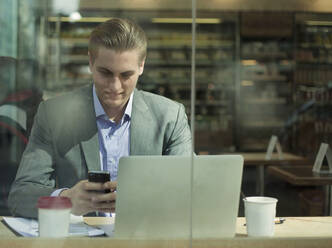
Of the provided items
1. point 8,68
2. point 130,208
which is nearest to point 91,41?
point 8,68

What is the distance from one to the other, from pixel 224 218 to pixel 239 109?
16.1 feet

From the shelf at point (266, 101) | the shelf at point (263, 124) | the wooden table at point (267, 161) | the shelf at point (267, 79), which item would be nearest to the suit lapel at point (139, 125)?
the wooden table at point (267, 161)

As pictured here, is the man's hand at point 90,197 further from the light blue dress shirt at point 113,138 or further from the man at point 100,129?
the light blue dress shirt at point 113,138

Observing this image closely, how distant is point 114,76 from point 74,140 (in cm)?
32

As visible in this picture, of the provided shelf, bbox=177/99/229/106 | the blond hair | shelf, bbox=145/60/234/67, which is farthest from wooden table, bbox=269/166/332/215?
the blond hair

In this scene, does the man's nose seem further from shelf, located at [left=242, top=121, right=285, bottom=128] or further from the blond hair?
shelf, located at [left=242, top=121, right=285, bottom=128]

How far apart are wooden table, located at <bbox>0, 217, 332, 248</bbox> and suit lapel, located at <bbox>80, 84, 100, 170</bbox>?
26 cm

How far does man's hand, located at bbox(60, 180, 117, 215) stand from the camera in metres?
1.92

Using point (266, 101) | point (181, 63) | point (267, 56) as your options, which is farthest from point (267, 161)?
point (267, 56)

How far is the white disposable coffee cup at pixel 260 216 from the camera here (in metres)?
1.83

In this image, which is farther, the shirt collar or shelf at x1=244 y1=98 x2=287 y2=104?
shelf at x1=244 y1=98 x2=287 y2=104

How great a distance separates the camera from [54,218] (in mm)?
1822

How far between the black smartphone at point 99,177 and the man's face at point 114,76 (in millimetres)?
253

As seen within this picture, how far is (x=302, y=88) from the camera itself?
5.71 m
